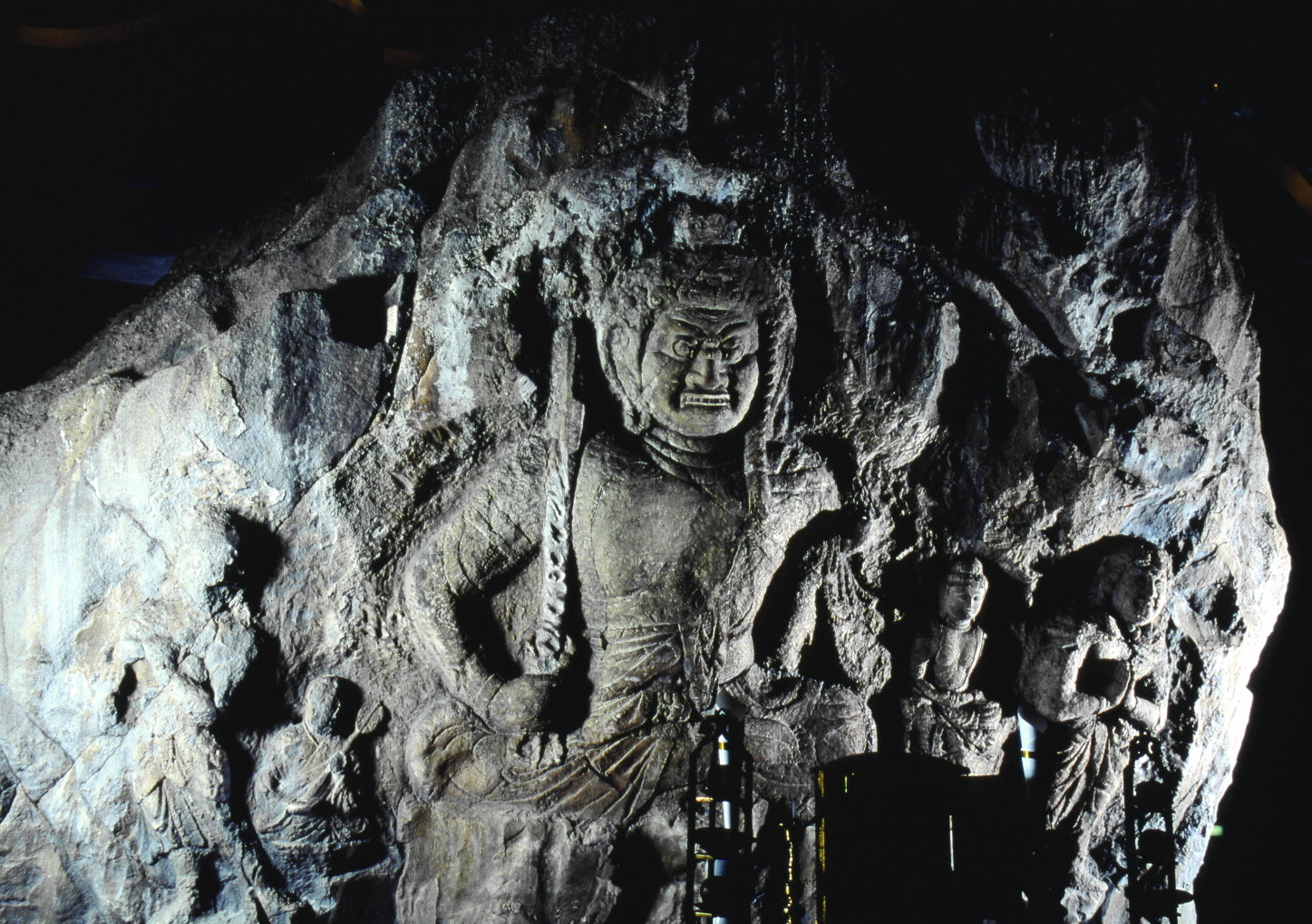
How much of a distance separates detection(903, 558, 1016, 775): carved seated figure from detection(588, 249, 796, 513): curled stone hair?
0.88 m

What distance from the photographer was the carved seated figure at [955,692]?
3451mm

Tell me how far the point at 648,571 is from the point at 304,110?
8.64ft

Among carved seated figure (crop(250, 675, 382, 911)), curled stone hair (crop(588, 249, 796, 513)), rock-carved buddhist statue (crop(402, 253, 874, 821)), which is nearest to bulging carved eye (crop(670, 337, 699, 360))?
rock-carved buddhist statue (crop(402, 253, 874, 821))

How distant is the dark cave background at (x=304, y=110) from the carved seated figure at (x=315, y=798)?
7.35 feet

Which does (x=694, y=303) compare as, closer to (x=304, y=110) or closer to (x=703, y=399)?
(x=703, y=399)

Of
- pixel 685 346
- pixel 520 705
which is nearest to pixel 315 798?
pixel 520 705

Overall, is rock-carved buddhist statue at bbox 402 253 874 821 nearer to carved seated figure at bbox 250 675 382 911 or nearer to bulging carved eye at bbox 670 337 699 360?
bulging carved eye at bbox 670 337 699 360

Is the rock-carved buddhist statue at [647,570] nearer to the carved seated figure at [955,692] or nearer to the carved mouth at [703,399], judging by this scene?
the carved mouth at [703,399]

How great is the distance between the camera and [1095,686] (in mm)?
3557

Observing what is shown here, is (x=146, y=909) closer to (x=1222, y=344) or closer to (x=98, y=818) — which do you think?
(x=98, y=818)

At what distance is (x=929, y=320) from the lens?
11.4ft

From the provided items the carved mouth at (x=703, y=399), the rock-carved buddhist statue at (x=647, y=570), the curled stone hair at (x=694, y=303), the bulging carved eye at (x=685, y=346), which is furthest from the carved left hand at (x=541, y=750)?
the bulging carved eye at (x=685, y=346)

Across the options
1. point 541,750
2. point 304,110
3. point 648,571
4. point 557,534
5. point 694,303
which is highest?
point 304,110

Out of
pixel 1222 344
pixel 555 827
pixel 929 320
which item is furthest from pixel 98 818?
pixel 1222 344
